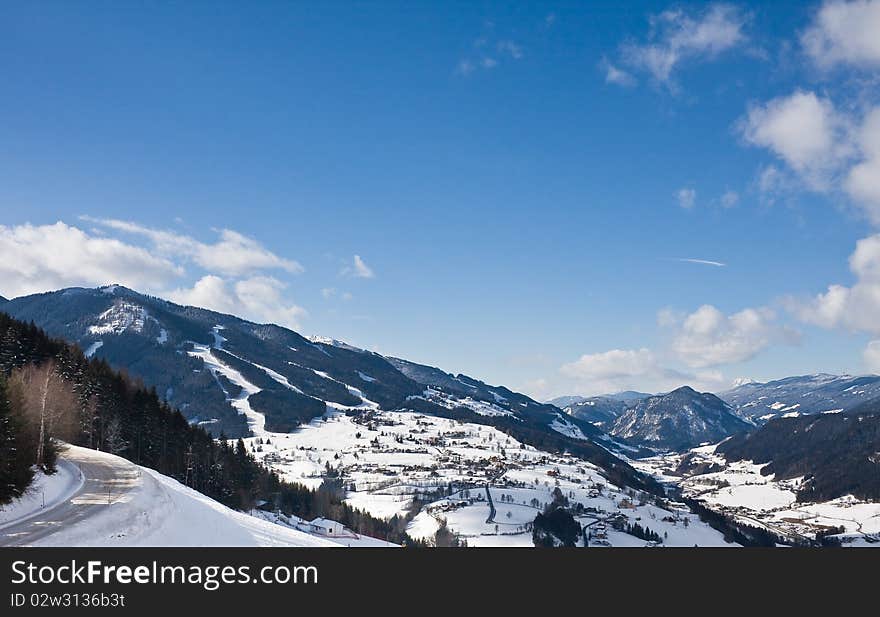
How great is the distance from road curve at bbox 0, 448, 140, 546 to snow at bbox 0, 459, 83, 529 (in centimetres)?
55

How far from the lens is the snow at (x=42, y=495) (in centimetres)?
3369

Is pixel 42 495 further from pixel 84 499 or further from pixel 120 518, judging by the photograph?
pixel 120 518

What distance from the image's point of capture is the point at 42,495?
127 feet

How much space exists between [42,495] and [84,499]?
2.82 m

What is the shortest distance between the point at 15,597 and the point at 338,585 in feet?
34.7

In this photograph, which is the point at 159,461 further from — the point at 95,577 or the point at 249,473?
the point at 95,577

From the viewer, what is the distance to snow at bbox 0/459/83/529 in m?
33.7

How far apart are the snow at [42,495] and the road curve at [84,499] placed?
547 millimetres

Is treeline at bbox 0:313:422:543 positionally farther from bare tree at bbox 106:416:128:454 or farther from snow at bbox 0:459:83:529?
snow at bbox 0:459:83:529

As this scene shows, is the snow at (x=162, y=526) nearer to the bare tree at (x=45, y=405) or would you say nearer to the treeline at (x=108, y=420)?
the bare tree at (x=45, y=405)

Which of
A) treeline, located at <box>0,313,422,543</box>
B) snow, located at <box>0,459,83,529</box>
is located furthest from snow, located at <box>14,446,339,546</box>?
treeline, located at <box>0,313,422,543</box>

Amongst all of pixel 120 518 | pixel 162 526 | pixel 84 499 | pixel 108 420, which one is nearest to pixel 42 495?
pixel 84 499

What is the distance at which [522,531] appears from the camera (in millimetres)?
188000

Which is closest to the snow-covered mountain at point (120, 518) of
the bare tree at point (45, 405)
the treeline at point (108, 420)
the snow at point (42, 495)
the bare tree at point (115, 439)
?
the snow at point (42, 495)
